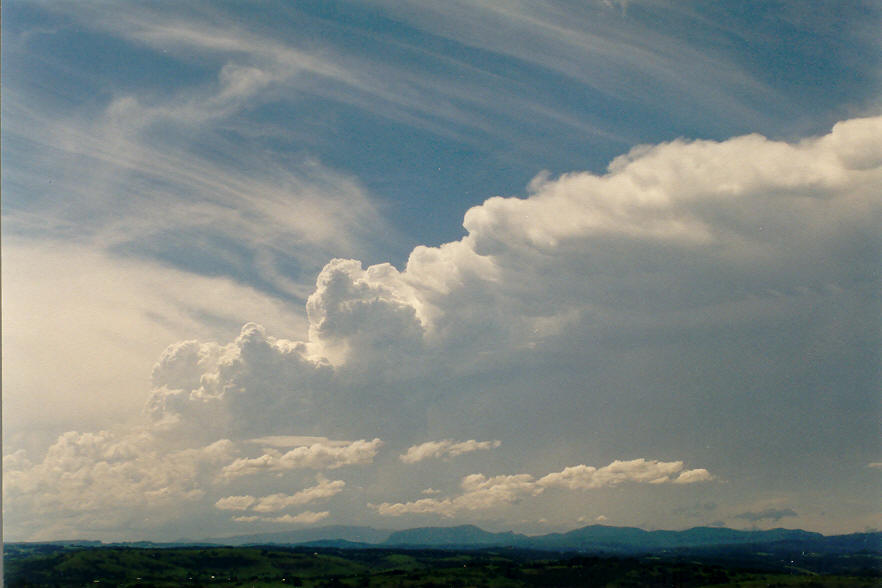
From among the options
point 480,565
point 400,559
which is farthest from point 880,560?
point 400,559

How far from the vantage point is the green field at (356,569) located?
22109mm

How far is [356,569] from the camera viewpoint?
82.0 ft

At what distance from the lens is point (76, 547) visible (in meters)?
23.4

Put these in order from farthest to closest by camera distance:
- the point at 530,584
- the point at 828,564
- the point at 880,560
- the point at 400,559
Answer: the point at 400,559 → the point at 530,584 → the point at 828,564 → the point at 880,560

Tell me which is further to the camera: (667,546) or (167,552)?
(167,552)

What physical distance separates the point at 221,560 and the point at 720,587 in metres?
17.6

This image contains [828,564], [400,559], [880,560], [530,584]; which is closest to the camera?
[880,560]

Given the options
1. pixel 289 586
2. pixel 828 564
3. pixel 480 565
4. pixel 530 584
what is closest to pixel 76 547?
pixel 289 586

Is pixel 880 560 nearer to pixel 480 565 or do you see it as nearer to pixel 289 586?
pixel 480 565

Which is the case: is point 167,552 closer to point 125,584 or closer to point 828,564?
point 125,584

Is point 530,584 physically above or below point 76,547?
below

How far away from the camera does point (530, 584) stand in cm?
2272

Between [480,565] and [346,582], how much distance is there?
16.3ft

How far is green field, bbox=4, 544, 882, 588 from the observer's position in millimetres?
22109
